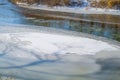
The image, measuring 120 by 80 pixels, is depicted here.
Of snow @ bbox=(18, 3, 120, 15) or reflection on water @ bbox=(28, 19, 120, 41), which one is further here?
snow @ bbox=(18, 3, 120, 15)

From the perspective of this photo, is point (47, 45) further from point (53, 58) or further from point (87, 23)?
point (87, 23)

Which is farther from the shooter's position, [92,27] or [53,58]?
[92,27]

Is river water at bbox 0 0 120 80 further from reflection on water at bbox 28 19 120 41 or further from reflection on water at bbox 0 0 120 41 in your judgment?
reflection on water at bbox 0 0 120 41

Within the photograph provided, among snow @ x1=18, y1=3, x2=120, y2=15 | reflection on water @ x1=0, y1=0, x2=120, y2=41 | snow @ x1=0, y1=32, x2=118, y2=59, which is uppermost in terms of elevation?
snow @ x1=0, y1=32, x2=118, y2=59

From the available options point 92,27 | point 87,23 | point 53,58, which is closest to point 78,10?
point 87,23

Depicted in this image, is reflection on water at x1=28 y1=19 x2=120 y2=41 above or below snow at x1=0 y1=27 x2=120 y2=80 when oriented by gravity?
below

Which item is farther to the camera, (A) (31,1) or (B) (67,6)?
(A) (31,1)

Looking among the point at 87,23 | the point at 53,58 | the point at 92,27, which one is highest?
the point at 53,58

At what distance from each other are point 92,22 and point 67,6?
8375mm

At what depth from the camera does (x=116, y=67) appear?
11.8m

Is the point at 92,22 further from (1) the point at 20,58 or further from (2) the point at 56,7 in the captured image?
(1) the point at 20,58

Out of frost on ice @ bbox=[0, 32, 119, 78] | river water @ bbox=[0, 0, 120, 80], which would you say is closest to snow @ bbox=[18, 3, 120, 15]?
river water @ bbox=[0, 0, 120, 80]

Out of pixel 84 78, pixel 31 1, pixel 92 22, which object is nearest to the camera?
pixel 84 78

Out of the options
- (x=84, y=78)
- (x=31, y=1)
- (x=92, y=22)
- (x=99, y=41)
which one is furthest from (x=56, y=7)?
(x=84, y=78)
